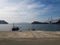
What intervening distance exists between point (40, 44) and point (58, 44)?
67.4 inches

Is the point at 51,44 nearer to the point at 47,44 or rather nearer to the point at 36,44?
the point at 47,44

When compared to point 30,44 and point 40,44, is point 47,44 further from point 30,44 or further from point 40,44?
point 30,44

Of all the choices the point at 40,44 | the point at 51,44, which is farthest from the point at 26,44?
the point at 51,44

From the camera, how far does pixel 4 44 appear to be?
47.0 feet

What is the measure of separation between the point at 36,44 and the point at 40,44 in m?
0.39

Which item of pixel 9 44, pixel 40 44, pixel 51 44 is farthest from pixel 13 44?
pixel 51 44

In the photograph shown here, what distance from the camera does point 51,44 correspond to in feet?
47.6

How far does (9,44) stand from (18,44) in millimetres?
867

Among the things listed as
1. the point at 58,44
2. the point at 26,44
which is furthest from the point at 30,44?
the point at 58,44

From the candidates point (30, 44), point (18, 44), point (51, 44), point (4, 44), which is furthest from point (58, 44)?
point (4, 44)

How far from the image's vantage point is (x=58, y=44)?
47.0 feet

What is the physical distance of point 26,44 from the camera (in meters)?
14.4

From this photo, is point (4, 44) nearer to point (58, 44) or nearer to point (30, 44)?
point (30, 44)

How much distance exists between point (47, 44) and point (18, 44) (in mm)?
2795
